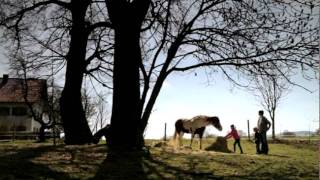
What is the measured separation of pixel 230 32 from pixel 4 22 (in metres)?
8.41

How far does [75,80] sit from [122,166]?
7.65 metres

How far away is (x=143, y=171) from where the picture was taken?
33.8 ft

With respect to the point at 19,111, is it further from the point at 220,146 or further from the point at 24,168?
the point at 24,168

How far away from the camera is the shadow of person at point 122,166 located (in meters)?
9.79

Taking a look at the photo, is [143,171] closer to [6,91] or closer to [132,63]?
[132,63]

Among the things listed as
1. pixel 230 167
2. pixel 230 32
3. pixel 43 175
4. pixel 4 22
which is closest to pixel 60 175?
pixel 43 175

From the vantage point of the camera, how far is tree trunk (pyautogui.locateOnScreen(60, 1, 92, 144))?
17.6 meters

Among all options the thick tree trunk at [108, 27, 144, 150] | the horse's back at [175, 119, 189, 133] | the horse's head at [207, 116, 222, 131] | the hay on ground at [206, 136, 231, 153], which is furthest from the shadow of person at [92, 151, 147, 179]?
the horse's back at [175, 119, 189, 133]

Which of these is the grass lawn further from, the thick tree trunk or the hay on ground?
the hay on ground

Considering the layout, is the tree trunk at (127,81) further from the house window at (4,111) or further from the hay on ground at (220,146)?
the house window at (4,111)

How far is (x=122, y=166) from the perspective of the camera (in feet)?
35.3

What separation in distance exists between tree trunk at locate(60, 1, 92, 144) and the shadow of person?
18.3 ft

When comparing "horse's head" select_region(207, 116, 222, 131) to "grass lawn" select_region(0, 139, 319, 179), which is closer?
"grass lawn" select_region(0, 139, 319, 179)

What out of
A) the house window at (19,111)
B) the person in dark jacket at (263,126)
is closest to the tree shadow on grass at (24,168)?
the person in dark jacket at (263,126)
